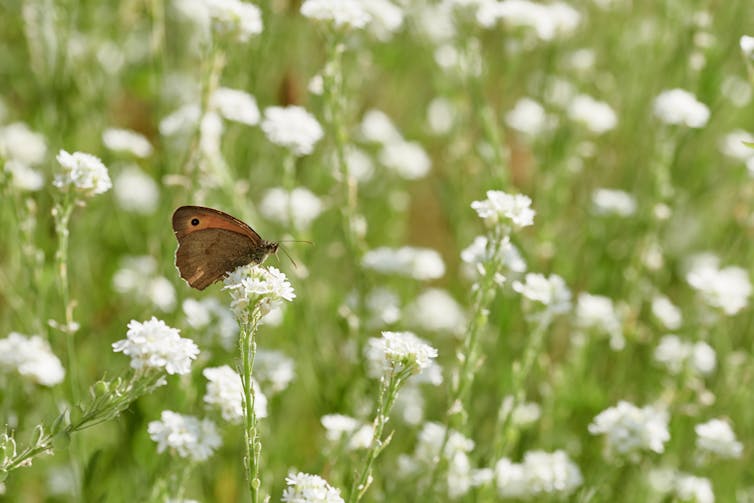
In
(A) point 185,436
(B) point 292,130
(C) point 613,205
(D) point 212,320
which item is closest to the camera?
(A) point 185,436

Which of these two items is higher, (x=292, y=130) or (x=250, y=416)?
(x=292, y=130)

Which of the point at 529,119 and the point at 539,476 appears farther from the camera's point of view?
the point at 529,119

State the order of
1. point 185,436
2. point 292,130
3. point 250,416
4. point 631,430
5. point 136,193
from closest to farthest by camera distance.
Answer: point 250,416 → point 185,436 → point 631,430 → point 292,130 → point 136,193

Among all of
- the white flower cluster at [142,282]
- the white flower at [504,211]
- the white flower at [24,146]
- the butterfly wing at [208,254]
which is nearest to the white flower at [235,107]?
the white flower cluster at [142,282]

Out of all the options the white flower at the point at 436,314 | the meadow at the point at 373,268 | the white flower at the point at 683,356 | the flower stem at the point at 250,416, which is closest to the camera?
the flower stem at the point at 250,416

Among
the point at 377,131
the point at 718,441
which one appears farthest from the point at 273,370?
the point at 377,131

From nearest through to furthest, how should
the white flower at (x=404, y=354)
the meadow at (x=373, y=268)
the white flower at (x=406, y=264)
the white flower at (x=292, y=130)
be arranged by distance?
1. the white flower at (x=404, y=354)
2. the meadow at (x=373, y=268)
3. the white flower at (x=292, y=130)
4. the white flower at (x=406, y=264)

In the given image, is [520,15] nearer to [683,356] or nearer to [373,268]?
[373,268]

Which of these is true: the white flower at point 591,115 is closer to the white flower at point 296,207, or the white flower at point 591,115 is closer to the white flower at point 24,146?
the white flower at point 296,207

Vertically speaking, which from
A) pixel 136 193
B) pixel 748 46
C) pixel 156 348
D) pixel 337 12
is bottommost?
pixel 156 348
